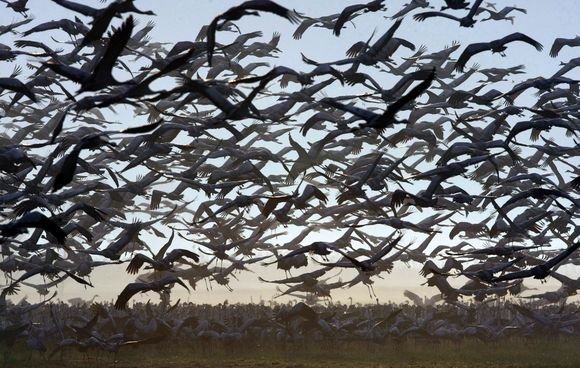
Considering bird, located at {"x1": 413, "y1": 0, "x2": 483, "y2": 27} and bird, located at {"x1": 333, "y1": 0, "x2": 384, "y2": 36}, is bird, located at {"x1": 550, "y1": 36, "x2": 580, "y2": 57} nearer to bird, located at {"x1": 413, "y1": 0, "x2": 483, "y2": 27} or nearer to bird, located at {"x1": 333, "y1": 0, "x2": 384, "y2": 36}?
bird, located at {"x1": 413, "y1": 0, "x2": 483, "y2": 27}

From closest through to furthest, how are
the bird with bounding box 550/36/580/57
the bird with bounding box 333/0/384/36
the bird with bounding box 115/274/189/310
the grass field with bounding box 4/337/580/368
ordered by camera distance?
the bird with bounding box 115/274/189/310 < the bird with bounding box 333/0/384/36 < the bird with bounding box 550/36/580/57 < the grass field with bounding box 4/337/580/368

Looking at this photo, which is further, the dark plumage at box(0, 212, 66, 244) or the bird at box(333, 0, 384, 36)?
the bird at box(333, 0, 384, 36)

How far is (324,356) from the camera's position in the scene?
29766mm

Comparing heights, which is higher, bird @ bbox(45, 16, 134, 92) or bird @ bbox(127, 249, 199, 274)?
bird @ bbox(45, 16, 134, 92)

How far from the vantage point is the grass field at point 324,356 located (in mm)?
27734

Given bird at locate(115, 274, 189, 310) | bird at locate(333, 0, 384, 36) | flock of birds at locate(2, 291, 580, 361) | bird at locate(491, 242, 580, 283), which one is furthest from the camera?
flock of birds at locate(2, 291, 580, 361)

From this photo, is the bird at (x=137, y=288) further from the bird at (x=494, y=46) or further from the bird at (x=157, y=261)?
the bird at (x=494, y=46)

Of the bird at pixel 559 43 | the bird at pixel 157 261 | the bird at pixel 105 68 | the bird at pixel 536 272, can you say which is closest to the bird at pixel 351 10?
the bird at pixel 559 43

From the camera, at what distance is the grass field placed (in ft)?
91.0

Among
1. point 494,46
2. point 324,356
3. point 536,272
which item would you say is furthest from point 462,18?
point 324,356

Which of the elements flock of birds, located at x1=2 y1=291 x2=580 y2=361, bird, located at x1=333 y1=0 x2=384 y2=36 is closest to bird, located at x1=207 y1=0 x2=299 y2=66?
bird, located at x1=333 y1=0 x2=384 y2=36

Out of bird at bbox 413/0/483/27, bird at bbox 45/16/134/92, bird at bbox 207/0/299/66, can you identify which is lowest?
bird at bbox 45/16/134/92

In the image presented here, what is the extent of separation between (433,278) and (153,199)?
11.7 m

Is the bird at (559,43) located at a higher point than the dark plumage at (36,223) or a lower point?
higher
